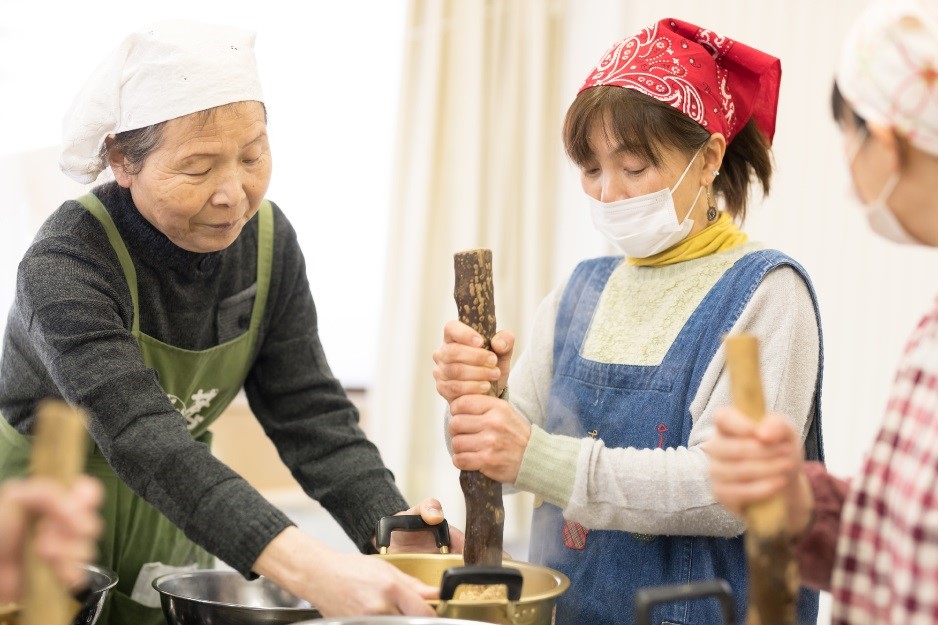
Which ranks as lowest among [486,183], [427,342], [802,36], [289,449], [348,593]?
[348,593]

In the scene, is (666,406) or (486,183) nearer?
(666,406)

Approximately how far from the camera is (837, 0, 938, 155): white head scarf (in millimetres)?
810

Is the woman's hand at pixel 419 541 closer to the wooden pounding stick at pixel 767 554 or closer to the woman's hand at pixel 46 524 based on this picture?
the wooden pounding stick at pixel 767 554

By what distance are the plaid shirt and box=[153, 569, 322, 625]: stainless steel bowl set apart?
576 millimetres

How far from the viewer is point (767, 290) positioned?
1.31 m

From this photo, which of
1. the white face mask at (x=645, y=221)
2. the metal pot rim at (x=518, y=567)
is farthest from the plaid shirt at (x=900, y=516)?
the white face mask at (x=645, y=221)

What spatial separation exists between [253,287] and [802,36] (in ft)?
7.28

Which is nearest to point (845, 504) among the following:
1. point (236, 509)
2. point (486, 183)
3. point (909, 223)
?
point (909, 223)

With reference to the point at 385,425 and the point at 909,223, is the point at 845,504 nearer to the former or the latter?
the point at 909,223

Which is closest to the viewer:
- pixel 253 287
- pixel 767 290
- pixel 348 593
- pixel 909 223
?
pixel 909 223

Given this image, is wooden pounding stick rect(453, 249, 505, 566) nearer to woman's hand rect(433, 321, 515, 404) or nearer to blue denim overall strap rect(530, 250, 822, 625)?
woman's hand rect(433, 321, 515, 404)

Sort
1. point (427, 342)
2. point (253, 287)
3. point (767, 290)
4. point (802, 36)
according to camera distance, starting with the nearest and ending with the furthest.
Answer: point (767, 290)
point (253, 287)
point (802, 36)
point (427, 342)

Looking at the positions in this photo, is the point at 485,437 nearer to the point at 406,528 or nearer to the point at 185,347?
the point at 406,528

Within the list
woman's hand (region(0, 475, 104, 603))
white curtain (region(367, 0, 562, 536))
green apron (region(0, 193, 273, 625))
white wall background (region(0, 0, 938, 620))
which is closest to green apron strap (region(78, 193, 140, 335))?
green apron (region(0, 193, 273, 625))
